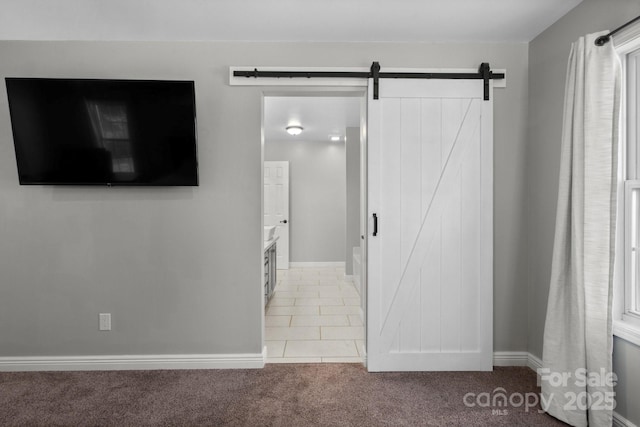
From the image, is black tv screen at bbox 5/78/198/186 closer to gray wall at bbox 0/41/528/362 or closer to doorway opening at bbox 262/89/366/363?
gray wall at bbox 0/41/528/362

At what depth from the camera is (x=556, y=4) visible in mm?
2029

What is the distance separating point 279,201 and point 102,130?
425 cm

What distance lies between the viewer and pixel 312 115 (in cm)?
464

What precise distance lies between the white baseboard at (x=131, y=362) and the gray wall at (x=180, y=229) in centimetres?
5

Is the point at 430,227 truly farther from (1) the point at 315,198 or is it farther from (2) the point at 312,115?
(1) the point at 315,198

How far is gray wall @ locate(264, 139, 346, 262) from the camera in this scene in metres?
6.52

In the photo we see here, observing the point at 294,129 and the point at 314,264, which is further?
the point at 314,264

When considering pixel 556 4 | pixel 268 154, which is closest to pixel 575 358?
pixel 556 4

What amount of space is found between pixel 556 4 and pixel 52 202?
3.63 meters

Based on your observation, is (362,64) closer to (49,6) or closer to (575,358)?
(49,6)

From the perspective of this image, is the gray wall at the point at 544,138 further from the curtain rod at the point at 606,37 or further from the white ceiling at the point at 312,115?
the white ceiling at the point at 312,115

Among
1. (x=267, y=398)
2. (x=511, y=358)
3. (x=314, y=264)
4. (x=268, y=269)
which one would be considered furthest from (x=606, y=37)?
(x=314, y=264)

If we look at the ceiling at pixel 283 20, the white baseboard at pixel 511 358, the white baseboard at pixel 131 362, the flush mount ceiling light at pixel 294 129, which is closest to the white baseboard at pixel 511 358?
the white baseboard at pixel 511 358

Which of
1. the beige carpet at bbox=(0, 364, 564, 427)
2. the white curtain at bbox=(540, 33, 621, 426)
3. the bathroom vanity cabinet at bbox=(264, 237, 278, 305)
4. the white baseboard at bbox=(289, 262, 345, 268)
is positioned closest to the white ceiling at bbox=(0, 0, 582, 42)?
the white curtain at bbox=(540, 33, 621, 426)
